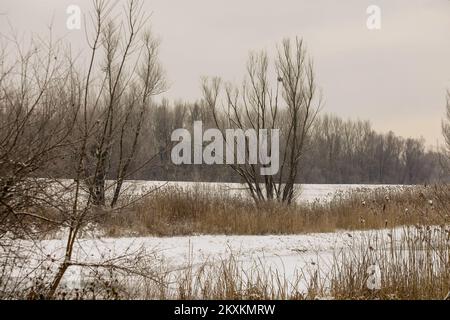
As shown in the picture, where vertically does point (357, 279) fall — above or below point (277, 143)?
below

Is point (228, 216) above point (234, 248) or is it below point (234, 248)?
above

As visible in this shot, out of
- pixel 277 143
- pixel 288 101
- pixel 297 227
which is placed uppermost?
pixel 288 101

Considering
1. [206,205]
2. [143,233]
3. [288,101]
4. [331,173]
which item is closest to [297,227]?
[206,205]

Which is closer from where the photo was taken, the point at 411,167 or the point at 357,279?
the point at 357,279

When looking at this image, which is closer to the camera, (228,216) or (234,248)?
(234,248)

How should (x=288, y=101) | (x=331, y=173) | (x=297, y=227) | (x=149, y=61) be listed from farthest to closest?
(x=331, y=173), (x=288, y=101), (x=149, y=61), (x=297, y=227)

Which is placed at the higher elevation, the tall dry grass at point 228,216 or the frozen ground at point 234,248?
the tall dry grass at point 228,216

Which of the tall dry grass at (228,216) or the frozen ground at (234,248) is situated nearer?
the frozen ground at (234,248)

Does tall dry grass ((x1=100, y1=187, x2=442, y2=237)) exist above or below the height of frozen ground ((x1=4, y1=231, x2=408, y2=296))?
above

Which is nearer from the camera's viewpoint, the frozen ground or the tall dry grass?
the frozen ground

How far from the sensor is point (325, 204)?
1714 cm

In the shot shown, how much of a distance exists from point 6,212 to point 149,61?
12.0 m
